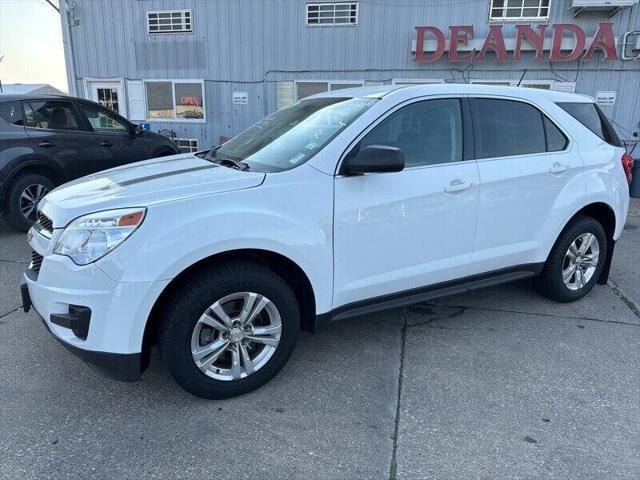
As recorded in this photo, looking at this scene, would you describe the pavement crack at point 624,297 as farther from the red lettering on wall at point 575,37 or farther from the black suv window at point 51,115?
the red lettering on wall at point 575,37

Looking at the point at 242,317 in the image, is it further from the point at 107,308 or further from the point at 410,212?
the point at 410,212

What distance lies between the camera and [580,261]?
14.0 ft

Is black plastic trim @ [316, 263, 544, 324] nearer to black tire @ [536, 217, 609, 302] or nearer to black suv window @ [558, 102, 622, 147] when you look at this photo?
black tire @ [536, 217, 609, 302]

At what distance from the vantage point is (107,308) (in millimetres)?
2432

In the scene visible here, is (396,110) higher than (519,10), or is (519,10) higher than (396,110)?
(519,10)

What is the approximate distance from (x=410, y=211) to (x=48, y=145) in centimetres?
540

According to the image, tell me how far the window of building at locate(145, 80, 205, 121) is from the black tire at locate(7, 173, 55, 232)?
6.73m

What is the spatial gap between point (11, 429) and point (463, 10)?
11.3m

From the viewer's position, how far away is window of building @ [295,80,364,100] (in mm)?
11695

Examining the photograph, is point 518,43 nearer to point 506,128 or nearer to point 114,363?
point 506,128

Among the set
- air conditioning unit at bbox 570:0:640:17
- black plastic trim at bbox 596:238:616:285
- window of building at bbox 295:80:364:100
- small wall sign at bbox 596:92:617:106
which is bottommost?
black plastic trim at bbox 596:238:616:285

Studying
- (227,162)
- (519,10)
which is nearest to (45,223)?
(227,162)

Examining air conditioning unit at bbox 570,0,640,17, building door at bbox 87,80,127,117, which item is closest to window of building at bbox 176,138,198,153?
building door at bbox 87,80,127,117

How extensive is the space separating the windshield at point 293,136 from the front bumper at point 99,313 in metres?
1.08
